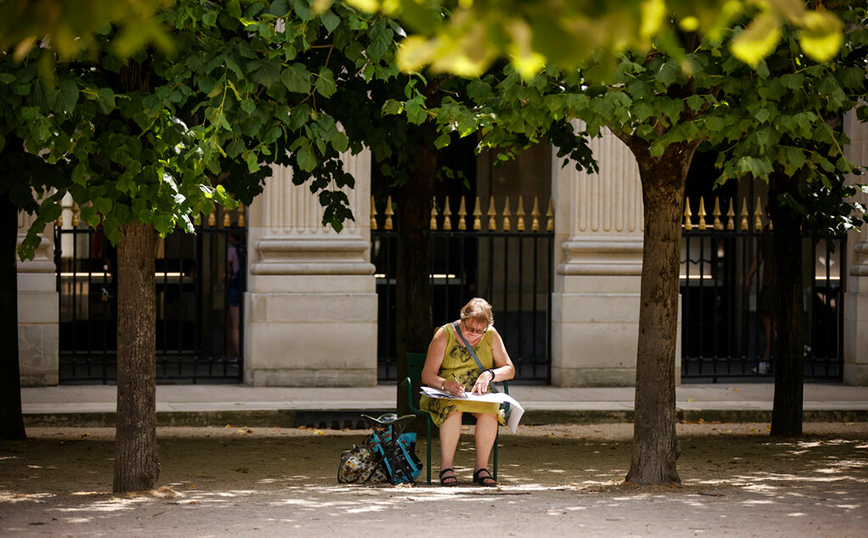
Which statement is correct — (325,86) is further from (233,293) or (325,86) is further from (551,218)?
(233,293)

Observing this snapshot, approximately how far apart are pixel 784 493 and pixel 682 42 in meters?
2.92

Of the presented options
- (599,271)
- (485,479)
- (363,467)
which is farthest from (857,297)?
(363,467)

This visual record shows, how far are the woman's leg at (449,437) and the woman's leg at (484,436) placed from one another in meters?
0.15

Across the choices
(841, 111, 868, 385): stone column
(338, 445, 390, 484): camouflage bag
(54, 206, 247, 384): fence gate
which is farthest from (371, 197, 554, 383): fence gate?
(338, 445, 390, 484): camouflage bag

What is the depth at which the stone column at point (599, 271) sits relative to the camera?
14.7m

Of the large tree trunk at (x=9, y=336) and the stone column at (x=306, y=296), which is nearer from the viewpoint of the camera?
the large tree trunk at (x=9, y=336)

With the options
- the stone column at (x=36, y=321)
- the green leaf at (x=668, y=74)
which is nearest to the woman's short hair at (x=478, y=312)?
the green leaf at (x=668, y=74)

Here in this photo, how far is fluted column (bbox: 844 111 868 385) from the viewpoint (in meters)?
15.2

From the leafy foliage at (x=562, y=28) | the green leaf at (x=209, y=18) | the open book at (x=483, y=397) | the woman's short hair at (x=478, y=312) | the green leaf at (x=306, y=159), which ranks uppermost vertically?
the green leaf at (x=209, y=18)

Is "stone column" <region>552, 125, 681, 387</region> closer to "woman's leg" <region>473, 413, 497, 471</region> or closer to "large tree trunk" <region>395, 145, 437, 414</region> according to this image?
"large tree trunk" <region>395, 145, 437, 414</region>

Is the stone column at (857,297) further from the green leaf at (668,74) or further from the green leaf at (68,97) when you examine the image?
the green leaf at (68,97)

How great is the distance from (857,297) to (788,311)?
4.74m

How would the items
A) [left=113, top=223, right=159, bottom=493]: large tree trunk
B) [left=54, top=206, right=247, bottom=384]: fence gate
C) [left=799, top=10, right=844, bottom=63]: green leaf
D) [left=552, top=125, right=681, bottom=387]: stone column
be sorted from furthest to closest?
[left=552, top=125, right=681, bottom=387]: stone column → [left=54, top=206, right=247, bottom=384]: fence gate → [left=113, top=223, right=159, bottom=493]: large tree trunk → [left=799, top=10, right=844, bottom=63]: green leaf

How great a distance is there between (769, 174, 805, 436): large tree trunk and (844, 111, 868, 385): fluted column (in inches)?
177
